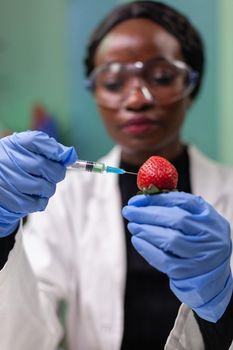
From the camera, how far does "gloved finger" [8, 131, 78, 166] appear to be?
31.7 inches

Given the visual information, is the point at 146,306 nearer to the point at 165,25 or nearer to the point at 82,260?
the point at 82,260

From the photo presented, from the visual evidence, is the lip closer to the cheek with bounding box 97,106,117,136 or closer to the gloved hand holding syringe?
the cheek with bounding box 97,106,117,136

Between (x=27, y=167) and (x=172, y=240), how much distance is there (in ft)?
0.93

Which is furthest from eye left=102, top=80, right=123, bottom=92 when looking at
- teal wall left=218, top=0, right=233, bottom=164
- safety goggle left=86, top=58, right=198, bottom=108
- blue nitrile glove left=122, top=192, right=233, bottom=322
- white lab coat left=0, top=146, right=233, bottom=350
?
teal wall left=218, top=0, right=233, bottom=164

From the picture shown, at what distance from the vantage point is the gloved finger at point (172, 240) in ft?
2.32

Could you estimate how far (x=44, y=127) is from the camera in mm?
1939

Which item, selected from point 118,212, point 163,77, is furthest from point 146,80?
point 118,212

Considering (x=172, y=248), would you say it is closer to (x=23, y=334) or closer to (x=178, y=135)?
(x=23, y=334)

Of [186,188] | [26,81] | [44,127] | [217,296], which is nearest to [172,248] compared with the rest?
[217,296]

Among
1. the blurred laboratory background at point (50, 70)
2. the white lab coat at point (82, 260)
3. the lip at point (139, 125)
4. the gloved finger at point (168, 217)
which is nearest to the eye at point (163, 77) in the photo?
the lip at point (139, 125)

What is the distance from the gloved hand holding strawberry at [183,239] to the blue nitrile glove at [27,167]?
16 cm

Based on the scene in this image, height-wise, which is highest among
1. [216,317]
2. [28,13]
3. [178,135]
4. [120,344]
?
[28,13]

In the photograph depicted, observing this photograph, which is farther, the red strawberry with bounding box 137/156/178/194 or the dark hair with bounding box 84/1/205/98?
the dark hair with bounding box 84/1/205/98

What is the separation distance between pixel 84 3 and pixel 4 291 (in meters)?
1.41
